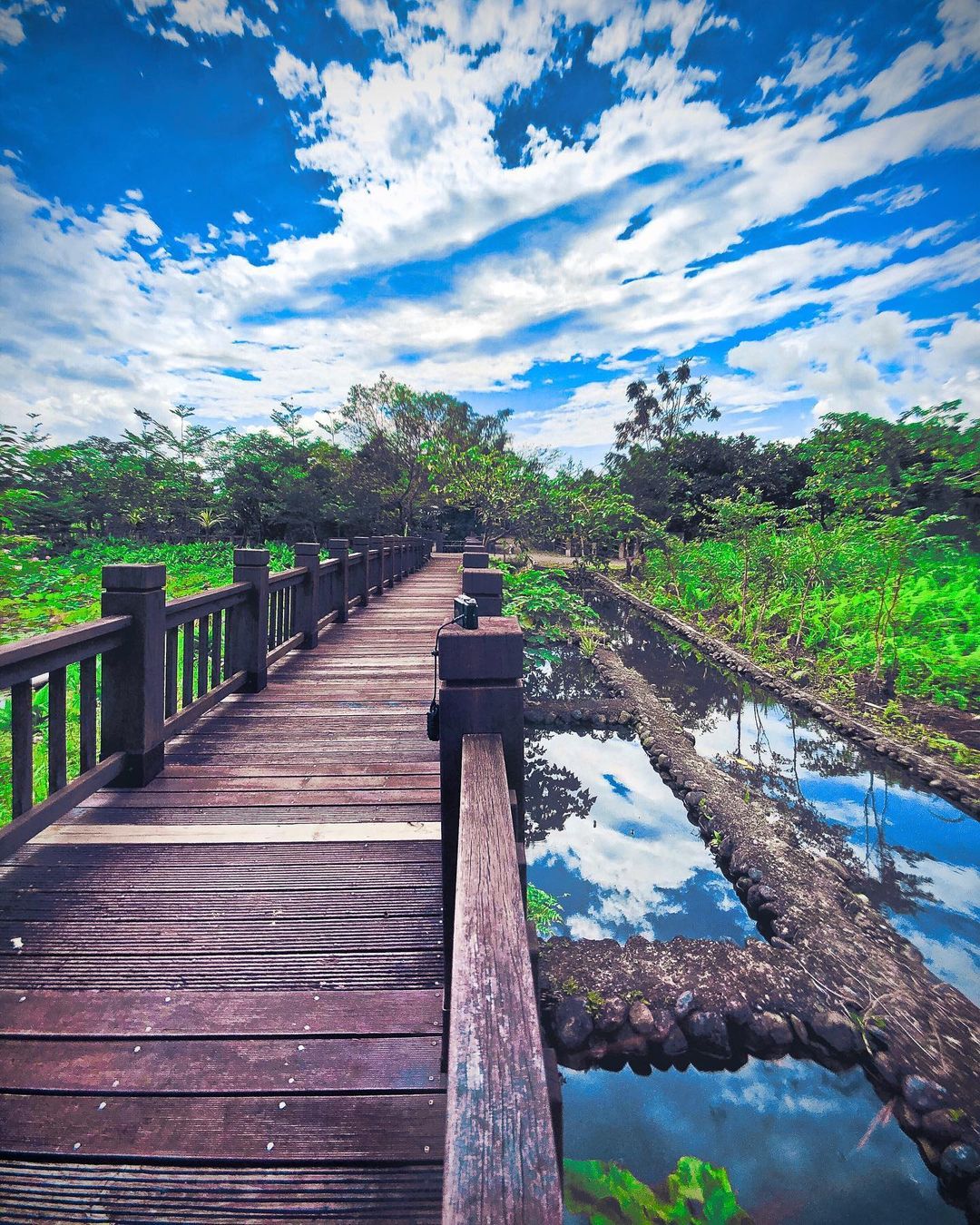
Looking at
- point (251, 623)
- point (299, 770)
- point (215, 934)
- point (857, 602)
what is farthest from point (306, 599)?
point (857, 602)

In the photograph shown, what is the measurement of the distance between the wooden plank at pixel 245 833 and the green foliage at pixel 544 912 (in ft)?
7.93

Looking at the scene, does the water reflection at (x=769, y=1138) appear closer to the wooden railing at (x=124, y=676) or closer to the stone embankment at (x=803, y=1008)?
the stone embankment at (x=803, y=1008)

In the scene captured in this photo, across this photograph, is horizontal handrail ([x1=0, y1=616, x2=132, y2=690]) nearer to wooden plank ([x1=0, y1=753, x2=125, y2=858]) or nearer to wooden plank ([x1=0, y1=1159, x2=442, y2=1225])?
wooden plank ([x1=0, y1=753, x2=125, y2=858])

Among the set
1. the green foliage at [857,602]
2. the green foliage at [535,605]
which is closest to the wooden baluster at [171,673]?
the green foliage at [535,605]

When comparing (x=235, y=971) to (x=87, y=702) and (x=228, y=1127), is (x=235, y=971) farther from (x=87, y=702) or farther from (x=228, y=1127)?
(x=87, y=702)

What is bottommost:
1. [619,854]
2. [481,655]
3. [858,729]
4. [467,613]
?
[619,854]

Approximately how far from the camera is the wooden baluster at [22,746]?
7.43 feet

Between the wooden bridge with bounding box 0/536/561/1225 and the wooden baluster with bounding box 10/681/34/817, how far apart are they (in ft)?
0.04

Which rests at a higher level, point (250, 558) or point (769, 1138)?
point (250, 558)

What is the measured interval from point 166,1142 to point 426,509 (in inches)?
1329

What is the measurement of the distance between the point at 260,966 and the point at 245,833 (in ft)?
2.85

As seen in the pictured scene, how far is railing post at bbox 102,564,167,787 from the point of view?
9.89ft

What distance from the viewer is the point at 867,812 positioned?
6.34 metres

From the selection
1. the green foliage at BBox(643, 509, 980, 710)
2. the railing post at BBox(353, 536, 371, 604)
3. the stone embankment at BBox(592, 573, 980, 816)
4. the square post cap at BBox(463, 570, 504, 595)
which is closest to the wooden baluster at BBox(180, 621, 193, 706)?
the square post cap at BBox(463, 570, 504, 595)
